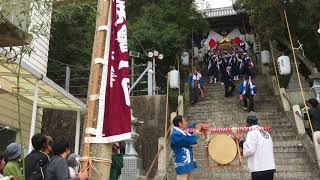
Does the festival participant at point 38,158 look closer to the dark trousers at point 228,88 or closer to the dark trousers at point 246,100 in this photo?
the dark trousers at point 246,100

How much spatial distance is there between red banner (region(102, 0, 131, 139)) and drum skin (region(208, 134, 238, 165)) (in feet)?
13.4

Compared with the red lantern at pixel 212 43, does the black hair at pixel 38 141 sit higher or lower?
lower

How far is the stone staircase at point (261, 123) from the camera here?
30.7ft

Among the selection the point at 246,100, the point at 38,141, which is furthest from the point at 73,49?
the point at 38,141

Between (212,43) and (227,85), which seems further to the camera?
(212,43)

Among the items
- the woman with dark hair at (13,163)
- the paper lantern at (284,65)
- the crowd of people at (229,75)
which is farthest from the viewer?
the paper lantern at (284,65)

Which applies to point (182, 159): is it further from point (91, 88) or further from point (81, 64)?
point (81, 64)

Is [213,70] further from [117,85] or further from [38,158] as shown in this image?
[117,85]

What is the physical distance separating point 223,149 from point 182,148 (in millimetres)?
1130

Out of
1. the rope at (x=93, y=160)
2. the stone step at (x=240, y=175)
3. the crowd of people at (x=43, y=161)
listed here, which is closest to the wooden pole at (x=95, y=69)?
the rope at (x=93, y=160)

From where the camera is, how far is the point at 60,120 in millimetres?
13844

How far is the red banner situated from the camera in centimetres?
367

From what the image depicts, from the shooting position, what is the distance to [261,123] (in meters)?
12.5

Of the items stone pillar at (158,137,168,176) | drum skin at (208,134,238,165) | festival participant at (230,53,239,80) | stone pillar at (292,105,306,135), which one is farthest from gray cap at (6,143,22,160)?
festival participant at (230,53,239,80)
